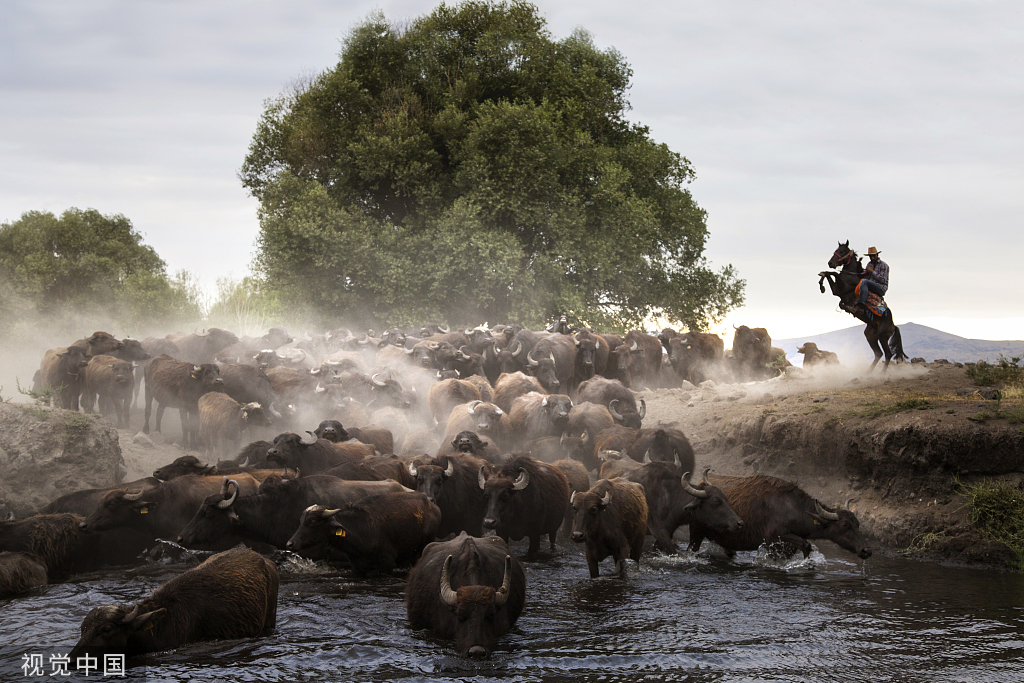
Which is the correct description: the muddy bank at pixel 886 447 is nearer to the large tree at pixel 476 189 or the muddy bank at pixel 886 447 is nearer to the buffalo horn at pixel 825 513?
the buffalo horn at pixel 825 513

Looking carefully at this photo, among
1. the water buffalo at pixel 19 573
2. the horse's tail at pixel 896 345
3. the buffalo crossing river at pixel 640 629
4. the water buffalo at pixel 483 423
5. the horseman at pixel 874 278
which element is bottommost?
the buffalo crossing river at pixel 640 629

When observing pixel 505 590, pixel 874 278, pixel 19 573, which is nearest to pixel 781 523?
pixel 505 590

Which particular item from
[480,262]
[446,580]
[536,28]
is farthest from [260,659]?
[536,28]

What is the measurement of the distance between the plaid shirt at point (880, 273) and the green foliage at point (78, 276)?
43781 millimetres

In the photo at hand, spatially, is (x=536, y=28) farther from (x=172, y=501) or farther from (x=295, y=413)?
(x=172, y=501)

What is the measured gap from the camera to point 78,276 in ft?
177

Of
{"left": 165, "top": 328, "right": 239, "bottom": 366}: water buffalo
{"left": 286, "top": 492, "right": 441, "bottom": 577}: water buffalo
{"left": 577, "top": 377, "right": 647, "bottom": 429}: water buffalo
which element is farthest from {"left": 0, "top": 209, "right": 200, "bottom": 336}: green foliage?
{"left": 286, "top": 492, "right": 441, "bottom": 577}: water buffalo

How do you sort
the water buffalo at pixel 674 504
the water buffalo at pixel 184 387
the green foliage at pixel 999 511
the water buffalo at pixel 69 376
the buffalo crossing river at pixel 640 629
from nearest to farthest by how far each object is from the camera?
the buffalo crossing river at pixel 640 629
the water buffalo at pixel 674 504
the green foliage at pixel 999 511
the water buffalo at pixel 184 387
the water buffalo at pixel 69 376

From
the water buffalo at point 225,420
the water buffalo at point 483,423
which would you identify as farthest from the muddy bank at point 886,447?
the water buffalo at point 225,420

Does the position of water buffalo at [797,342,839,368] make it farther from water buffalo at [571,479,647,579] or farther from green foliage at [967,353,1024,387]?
water buffalo at [571,479,647,579]

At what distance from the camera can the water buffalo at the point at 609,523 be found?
9.80m

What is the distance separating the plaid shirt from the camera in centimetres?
1881

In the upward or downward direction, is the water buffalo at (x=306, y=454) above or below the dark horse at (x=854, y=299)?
below

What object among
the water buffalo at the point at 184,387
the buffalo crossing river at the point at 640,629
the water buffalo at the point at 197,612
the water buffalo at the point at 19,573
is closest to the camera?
the water buffalo at the point at 197,612
